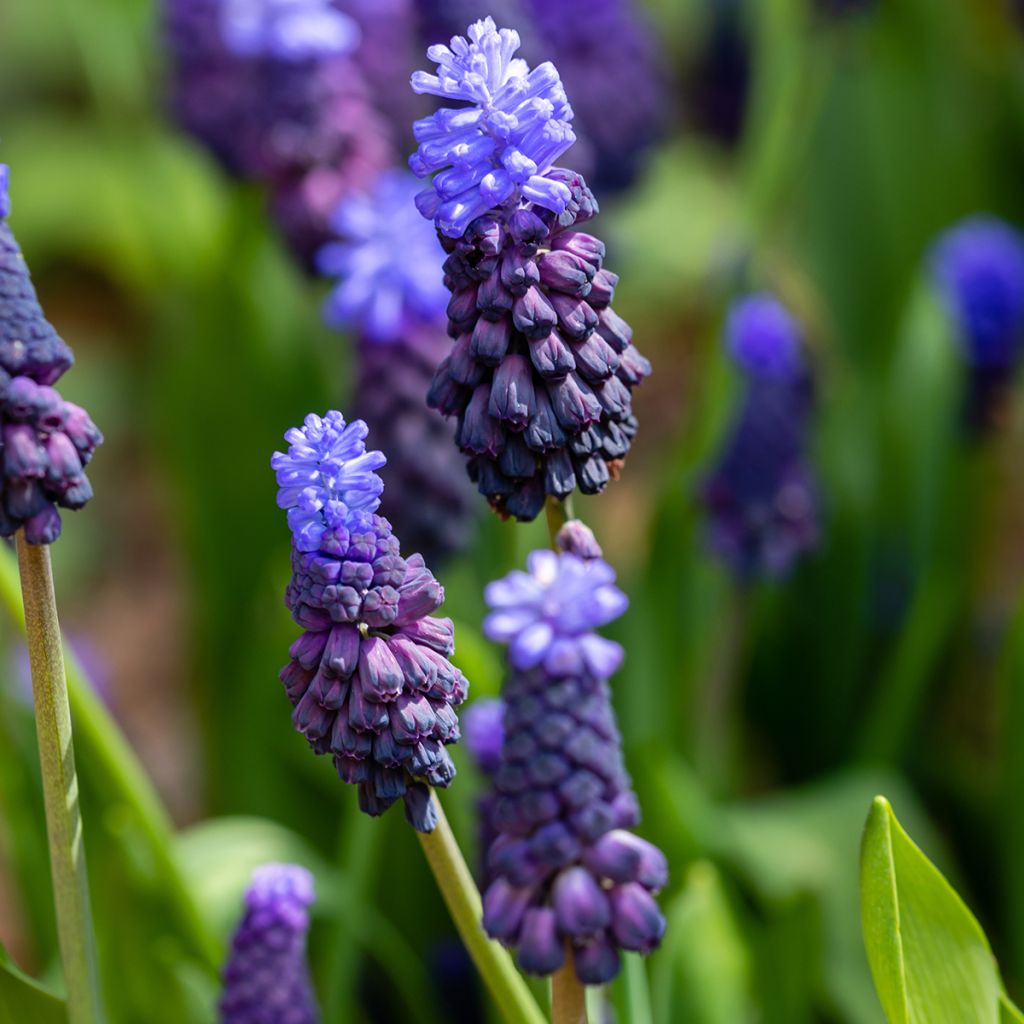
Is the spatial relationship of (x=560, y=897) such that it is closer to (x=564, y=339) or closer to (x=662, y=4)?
(x=564, y=339)

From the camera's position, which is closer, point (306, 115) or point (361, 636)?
point (361, 636)

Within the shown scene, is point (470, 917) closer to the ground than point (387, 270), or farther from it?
closer to the ground

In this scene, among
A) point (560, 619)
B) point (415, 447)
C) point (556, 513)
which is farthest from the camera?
point (415, 447)

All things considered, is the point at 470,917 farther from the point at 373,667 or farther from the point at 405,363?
the point at 405,363

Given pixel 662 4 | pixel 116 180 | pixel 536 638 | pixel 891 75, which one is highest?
pixel 662 4

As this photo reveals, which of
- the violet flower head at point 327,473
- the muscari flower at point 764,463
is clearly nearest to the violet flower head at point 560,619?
the violet flower head at point 327,473

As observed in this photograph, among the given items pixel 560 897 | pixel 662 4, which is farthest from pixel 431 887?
pixel 662 4

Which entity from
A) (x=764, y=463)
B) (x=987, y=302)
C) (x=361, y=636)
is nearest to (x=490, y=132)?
(x=361, y=636)
